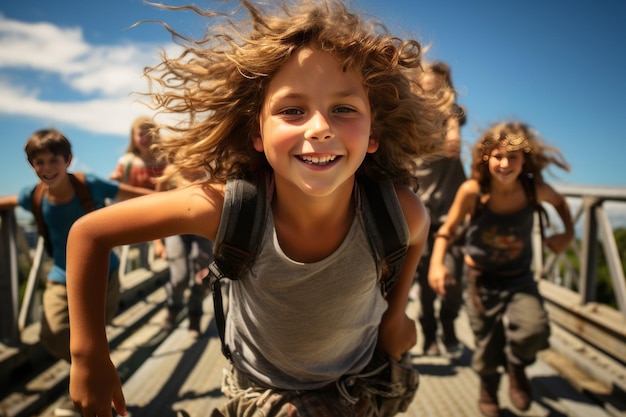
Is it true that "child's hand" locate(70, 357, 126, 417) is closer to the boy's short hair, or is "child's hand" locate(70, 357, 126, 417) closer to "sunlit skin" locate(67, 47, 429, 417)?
"sunlit skin" locate(67, 47, 429, 417)

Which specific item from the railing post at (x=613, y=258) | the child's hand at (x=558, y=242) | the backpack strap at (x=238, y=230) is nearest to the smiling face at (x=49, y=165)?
the backpack strap at (x=238, y=230)

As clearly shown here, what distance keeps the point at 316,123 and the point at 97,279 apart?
2.44 feet

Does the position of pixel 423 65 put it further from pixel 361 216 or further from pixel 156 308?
pixel 156 308

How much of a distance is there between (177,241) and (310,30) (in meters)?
2.92

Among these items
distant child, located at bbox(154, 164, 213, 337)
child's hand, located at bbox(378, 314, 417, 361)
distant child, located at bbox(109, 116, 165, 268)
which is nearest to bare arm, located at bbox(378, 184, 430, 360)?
child's hand, located at bbox(378, 314, 417, 361)

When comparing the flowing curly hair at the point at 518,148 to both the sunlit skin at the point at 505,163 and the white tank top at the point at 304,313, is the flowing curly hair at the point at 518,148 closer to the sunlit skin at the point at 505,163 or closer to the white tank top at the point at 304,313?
the sunlit skin at the point at 505,163

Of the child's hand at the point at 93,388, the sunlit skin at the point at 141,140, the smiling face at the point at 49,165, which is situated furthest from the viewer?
the sunlit skin at the point at 141,140

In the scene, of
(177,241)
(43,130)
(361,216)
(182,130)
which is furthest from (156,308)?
(361,216)

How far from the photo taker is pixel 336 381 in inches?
58.0

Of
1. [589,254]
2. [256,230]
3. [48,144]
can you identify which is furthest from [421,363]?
[48,144]

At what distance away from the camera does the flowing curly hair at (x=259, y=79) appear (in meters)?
1.34

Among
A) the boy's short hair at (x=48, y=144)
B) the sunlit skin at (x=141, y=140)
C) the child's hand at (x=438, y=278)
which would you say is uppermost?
the sunlit skin at (x=141, y=140)

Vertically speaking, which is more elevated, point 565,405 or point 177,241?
point 177,241

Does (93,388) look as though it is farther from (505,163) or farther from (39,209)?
(505,163)
